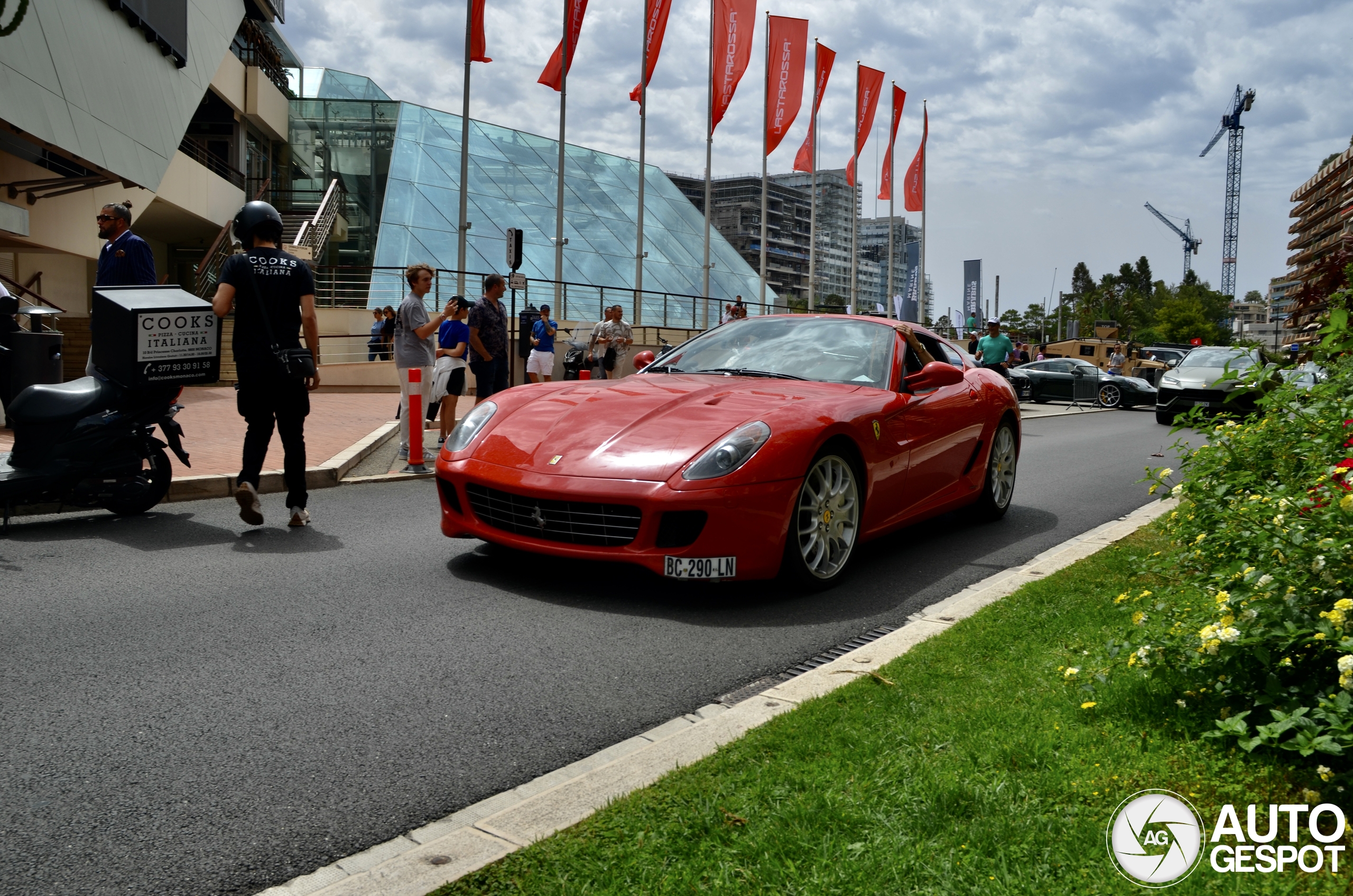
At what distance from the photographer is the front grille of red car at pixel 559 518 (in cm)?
492

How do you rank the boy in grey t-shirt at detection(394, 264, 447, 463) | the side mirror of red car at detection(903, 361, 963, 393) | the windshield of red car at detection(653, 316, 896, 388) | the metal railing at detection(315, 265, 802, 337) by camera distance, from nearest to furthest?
the side mirror of red car at detection(903, 361, 963, 393) < the windshield of red car at detection(653, 316, 896, 388) < the boy in grey t-shirt at detection(394, 264, 447, 463) < the metal railing at detection(315, 265, 802, 337)

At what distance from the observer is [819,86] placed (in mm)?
34812

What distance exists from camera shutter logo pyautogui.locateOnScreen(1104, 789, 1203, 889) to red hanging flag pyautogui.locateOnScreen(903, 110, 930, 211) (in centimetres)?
4031

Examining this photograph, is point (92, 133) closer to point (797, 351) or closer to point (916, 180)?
point (797, 351)

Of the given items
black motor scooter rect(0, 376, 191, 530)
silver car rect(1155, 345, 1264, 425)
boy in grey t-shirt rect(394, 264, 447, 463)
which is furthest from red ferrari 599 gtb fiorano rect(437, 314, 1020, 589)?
silver car rect(1155, 345, 1264, 425)

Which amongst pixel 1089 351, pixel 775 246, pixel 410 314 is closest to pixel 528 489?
pixel 410 314

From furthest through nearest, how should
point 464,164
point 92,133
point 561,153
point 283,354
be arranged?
point 561,153 → point 464,164 → point 92,133 → point 283,354

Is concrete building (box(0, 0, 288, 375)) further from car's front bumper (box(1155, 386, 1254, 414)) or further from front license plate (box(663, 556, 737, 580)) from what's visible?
car's front bumper (box(1155, 386, 1254, 414))

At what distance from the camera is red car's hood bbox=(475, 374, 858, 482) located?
5023mm

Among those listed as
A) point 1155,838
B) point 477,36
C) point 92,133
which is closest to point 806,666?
point 1155,838

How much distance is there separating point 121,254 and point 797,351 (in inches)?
206

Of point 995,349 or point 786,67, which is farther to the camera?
point 786,67

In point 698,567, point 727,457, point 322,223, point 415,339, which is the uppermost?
point 322,223

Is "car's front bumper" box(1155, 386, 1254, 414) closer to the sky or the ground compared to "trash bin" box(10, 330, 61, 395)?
closer to the ground
